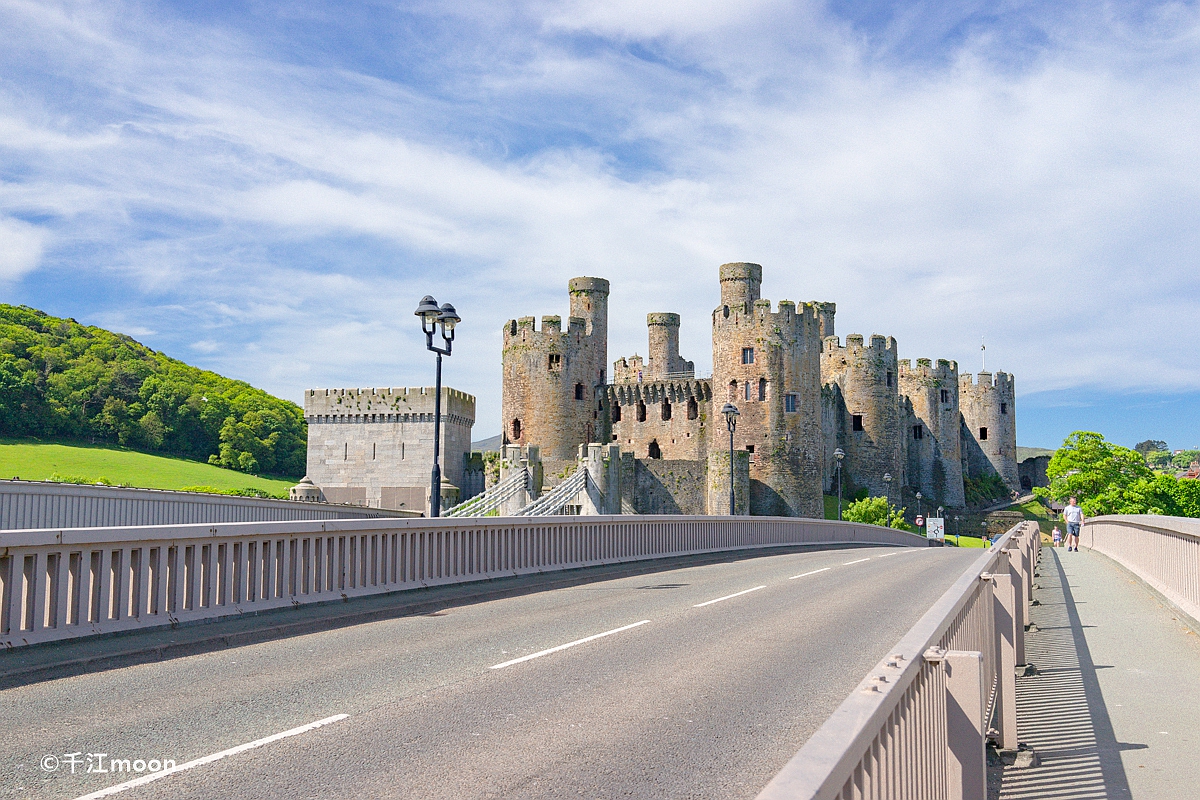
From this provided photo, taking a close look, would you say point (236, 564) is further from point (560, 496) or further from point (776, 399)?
point (776, 399)

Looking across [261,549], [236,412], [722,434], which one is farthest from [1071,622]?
[236,412]

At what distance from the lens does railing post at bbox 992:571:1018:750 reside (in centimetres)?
660

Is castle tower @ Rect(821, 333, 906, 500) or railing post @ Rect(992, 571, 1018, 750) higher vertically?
castle tower @ Rect(821, 333, 906, 500)

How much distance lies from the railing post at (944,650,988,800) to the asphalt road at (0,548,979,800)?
1.25 meters

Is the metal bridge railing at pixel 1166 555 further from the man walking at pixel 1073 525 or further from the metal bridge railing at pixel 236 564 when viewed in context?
the metal bridge railing at pixel 236 564

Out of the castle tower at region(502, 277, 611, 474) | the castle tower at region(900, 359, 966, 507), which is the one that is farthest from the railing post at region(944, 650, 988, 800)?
the castle tower at region(900, 359, 966, 507)

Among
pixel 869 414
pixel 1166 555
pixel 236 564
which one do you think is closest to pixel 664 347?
pixel 869 414

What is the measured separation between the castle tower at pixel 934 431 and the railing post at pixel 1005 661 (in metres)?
75.0

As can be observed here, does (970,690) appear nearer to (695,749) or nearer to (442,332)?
(695,749)

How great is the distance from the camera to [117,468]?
86.1m

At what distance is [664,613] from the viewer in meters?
12.2

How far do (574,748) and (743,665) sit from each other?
323 centimetres

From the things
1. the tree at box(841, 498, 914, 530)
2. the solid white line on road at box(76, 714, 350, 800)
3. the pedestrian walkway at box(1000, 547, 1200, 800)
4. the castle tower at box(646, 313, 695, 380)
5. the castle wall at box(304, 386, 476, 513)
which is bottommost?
the tree at box(841, 498, 914, 530)

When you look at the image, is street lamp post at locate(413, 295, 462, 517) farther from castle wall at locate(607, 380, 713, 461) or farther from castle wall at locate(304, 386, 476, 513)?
castle wall at locate(607, 380, 713, 461)
